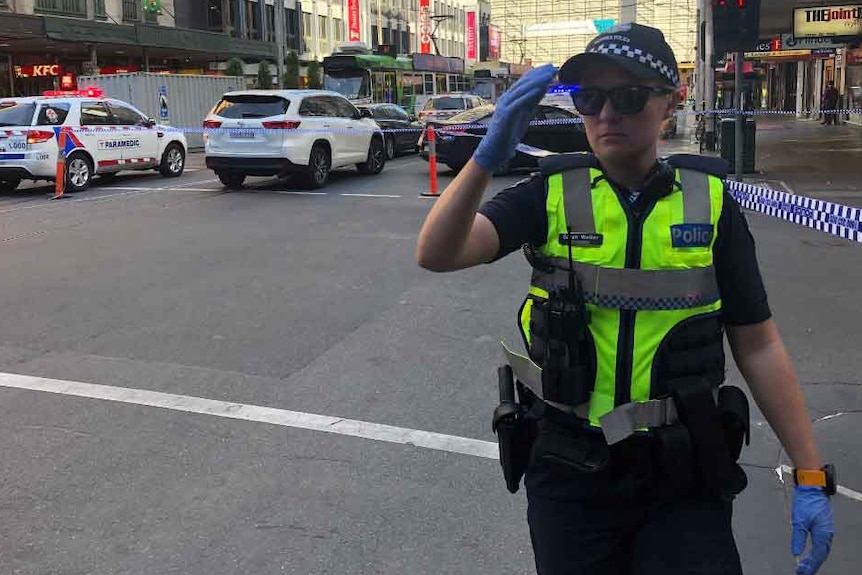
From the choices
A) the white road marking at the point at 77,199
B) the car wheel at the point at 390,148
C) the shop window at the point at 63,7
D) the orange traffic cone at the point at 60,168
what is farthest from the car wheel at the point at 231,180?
the shop window at the point at 63,7

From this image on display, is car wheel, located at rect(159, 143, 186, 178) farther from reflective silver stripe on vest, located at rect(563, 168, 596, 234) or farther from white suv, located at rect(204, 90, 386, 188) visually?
reflective silver stripe on vest, located at rect(563, 168, 596, 234)

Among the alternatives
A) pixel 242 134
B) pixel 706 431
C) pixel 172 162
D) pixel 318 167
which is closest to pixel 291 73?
pixel 172 162

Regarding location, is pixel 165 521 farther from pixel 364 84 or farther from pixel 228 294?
pixel 364 84

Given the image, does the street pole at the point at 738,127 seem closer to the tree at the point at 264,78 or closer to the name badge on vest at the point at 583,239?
the name badge on vest at the point at 583,239

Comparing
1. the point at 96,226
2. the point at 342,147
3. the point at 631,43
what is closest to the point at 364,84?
the point at 342,147

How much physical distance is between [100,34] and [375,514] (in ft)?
94.3

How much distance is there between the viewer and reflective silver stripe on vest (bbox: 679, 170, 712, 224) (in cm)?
196

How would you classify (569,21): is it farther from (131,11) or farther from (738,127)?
(738,127)

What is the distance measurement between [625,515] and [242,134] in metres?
14.4

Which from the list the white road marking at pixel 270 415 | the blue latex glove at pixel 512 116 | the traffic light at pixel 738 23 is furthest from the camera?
the traffic light at pixel 738 23

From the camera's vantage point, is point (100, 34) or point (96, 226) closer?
point (96, 226)

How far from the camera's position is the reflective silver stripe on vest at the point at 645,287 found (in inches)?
75.8

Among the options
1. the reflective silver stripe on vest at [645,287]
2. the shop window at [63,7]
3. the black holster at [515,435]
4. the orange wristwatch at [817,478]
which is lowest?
the orange wristwatch at [817,478]

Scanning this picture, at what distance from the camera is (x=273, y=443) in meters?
4.54
